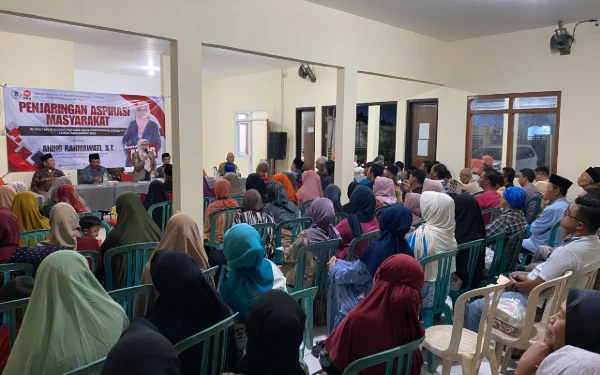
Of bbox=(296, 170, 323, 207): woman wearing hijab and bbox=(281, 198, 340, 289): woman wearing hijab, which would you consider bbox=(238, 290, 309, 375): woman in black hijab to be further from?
bbox=(296, 170, 323, 207): woman wearing hijab

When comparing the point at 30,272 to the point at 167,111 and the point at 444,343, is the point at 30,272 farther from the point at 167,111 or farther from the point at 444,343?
the point at 167,111

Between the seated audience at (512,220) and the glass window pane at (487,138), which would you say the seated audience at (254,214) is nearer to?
the seated audience at (512,220)

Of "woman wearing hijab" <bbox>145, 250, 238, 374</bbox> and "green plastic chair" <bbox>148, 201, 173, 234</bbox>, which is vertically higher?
"woman wearing hijab" <bbox>145, 250, 238, 374</bbox>

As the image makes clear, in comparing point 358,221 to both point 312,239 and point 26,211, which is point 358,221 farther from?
point 26,211

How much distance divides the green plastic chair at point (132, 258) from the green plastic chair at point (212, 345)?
1.26 meters

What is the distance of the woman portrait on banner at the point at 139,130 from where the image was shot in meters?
7.26

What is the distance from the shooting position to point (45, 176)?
20.0 feet

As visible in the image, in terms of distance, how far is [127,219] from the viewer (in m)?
3.05

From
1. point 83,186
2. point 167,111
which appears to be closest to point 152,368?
point 83,186

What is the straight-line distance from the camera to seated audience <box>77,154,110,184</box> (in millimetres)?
6762

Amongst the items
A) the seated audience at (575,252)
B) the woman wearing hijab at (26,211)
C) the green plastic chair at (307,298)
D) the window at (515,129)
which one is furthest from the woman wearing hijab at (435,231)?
the window at (515,129)

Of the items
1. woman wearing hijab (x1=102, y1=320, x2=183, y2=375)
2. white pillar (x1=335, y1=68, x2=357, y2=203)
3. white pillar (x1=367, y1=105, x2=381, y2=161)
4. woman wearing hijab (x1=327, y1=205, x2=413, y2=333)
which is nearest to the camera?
woman wearing hijab (x1=102, y1=320, x2=183, y2=375)

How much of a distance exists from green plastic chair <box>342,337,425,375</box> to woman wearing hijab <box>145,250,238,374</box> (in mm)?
567

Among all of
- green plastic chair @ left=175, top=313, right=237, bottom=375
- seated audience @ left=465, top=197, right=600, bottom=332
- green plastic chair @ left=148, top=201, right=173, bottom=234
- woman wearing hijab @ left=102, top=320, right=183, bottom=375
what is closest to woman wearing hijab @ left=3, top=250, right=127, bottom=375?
green plastic chair @ left=175, top=313, right=237, bottom=375
